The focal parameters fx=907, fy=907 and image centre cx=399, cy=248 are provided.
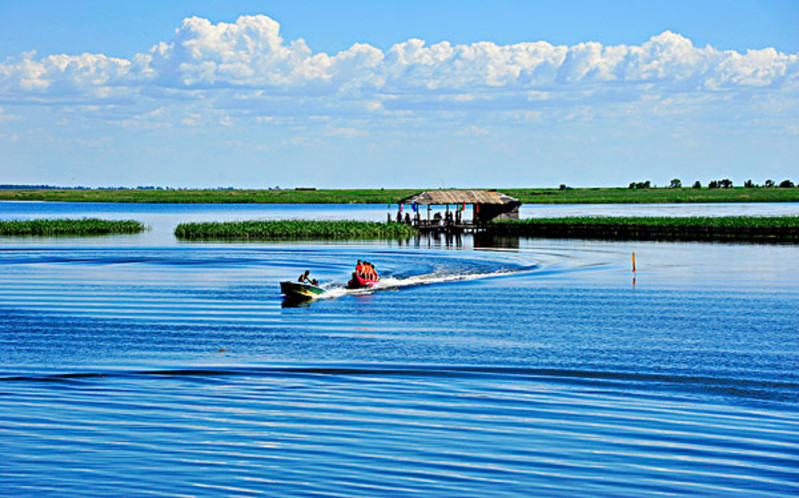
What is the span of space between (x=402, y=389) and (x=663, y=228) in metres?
76.1

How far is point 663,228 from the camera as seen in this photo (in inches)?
3676

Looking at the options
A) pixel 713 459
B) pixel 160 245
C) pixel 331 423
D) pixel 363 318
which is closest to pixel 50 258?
pixel 160 245

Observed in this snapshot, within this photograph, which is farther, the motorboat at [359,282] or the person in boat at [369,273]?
the person in boat at [369,273]

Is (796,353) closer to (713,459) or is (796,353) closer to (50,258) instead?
(713,459)

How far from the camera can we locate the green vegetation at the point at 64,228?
9681cm

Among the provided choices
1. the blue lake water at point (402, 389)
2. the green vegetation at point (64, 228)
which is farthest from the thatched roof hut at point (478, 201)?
the blue lake water at point (402, 389)

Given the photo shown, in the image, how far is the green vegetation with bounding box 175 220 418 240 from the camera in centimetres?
9262

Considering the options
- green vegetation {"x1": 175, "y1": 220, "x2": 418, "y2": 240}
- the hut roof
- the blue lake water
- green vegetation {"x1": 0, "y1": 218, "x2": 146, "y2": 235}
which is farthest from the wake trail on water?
green vegetation {"x1": 0, "y1": 218, "x2": 146, "y2": 235}

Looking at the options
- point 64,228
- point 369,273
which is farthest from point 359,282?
point 64,228

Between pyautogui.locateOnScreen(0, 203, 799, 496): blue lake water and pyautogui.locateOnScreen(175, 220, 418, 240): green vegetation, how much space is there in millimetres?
43820

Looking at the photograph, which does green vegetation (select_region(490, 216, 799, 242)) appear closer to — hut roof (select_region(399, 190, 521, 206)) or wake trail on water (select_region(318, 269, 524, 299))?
hut roof (select_region(399, 190, 521, 206))

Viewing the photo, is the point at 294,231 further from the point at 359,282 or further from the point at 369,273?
the point at 359,282

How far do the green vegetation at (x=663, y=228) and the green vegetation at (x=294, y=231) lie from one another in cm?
1359

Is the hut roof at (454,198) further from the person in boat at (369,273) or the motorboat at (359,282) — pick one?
the motorboat at (359,282)
